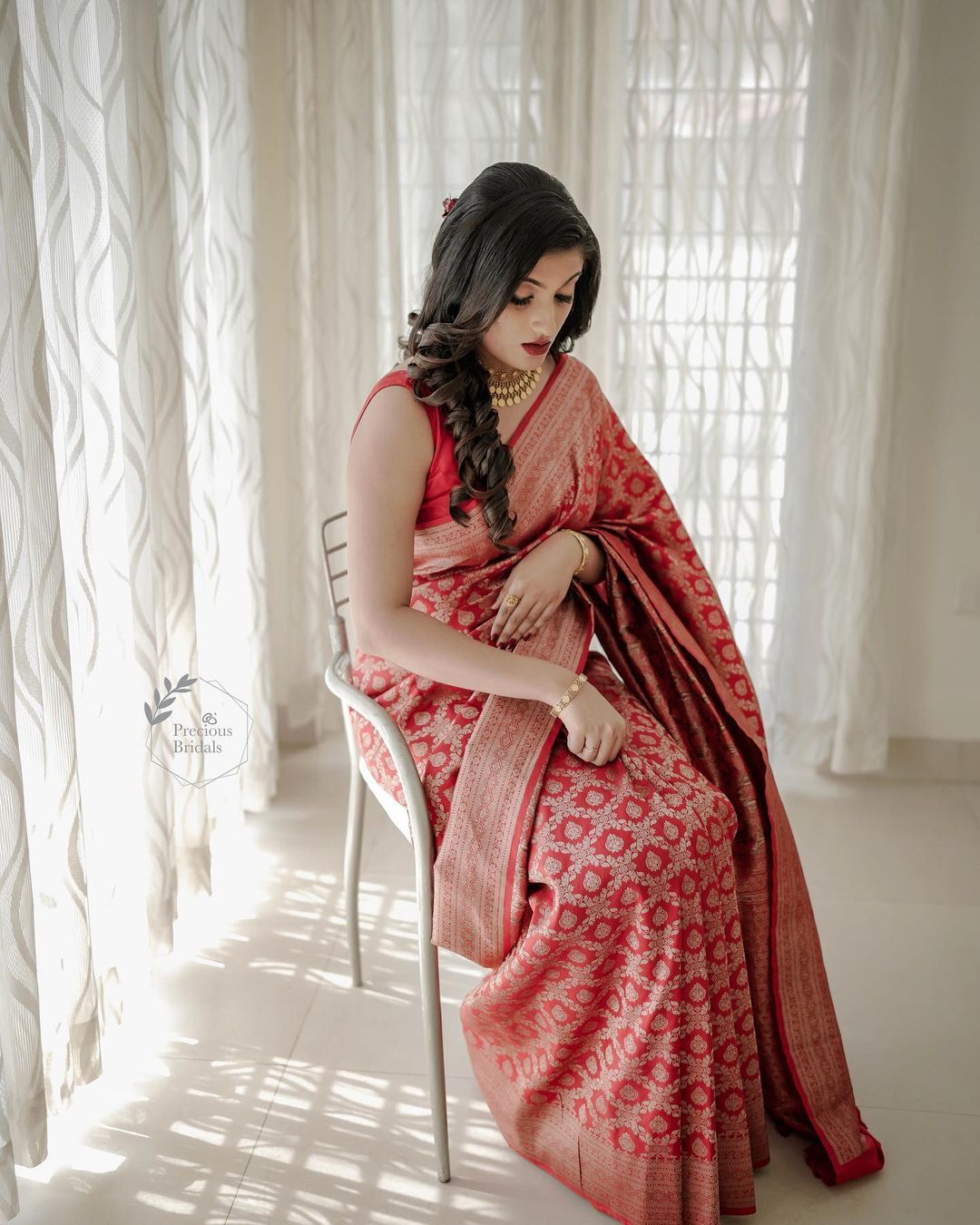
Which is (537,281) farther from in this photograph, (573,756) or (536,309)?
(573,756)

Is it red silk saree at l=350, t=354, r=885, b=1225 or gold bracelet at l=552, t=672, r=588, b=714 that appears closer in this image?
red silk saree at l=350, t=354, r=885, b=1225

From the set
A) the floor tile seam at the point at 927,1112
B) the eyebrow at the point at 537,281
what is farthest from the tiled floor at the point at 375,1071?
the eyebrow at the point at 537,281

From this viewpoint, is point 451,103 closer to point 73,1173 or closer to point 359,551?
point 359,551

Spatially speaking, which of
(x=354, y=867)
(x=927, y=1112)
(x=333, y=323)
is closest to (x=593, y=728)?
(x=354, y=867)

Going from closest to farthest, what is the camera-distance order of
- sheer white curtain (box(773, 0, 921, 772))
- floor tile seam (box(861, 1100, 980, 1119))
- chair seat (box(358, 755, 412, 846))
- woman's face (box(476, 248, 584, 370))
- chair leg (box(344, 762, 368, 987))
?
woman's face (box(476, 248, 584, 370)), chair seat (box(358, 755, 412, 846)), floor tile seam (box(861, 1100, 980, 1119)), chair leg (box(344, 762, 368, 987)), sheer white curtain (box(773, 0, 921, 772))

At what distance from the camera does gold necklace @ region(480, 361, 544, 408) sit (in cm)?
179

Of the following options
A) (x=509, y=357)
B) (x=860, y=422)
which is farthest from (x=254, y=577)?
(x=860, y=422)

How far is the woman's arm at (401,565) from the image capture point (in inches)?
65.9

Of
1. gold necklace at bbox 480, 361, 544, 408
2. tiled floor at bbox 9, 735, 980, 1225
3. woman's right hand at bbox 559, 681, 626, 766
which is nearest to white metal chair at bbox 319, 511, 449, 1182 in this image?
tiled floor at bbox 9, 735, 980, 1225

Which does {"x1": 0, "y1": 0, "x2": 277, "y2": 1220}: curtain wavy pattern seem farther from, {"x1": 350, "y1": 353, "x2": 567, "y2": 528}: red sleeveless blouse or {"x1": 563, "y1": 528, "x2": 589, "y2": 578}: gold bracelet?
{"x1": 563, "y1": 528, "x2": 589, "y2": 578}: gold bracelet

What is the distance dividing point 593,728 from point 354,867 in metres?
0.75

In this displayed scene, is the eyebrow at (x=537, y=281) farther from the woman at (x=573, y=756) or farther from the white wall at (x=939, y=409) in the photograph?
the white wall at (x=939, y=409)

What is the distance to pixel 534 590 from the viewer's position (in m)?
1.79

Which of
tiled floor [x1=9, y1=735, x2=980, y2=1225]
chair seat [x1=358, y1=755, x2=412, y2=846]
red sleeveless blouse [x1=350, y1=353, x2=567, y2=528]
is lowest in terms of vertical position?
tiled floor [x1=9, y1=735, x2=980, y2=1225]
